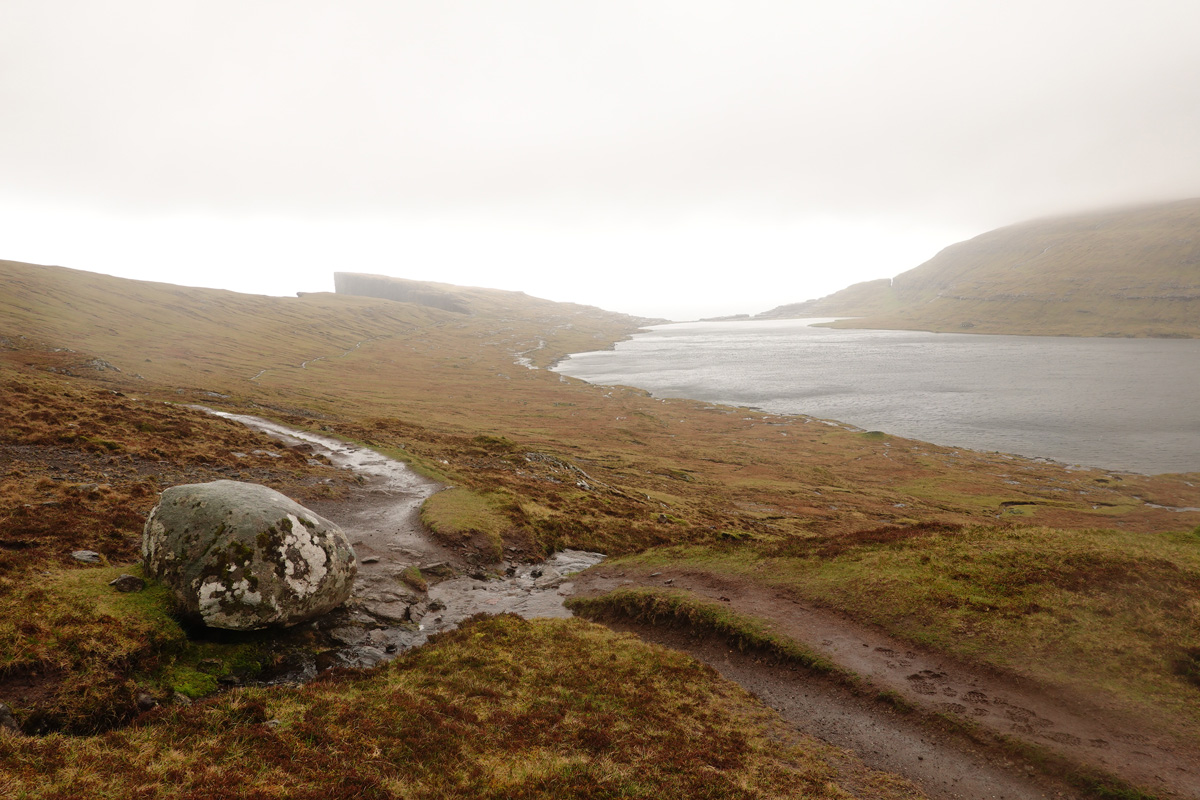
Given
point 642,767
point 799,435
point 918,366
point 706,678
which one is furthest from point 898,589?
point 918,366

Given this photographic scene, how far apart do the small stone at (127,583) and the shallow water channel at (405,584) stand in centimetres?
484

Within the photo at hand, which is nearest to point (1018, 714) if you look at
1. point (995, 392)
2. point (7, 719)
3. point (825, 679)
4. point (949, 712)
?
point (949, 712)

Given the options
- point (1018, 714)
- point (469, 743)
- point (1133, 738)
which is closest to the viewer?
point (469, 743)

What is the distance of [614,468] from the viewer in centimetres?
5766

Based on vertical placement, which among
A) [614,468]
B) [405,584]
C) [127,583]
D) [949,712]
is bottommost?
[614,468]

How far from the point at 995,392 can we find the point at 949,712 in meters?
134

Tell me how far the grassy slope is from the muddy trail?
1.77 m

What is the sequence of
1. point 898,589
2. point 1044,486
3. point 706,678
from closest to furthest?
point 706,678
point 898,589
point 1044,486

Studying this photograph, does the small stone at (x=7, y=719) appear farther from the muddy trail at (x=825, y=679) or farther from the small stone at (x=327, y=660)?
the small stone at (x=327, y=660)

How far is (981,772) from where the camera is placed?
12.3 m

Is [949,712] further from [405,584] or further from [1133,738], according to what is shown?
[405,584]

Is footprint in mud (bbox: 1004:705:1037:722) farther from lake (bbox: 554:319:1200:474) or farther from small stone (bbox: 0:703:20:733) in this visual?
lake (bbox: 554:319:1200:474)

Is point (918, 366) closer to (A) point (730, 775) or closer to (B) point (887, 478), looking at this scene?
(B) point (887, 478)

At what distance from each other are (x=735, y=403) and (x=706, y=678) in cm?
10948
